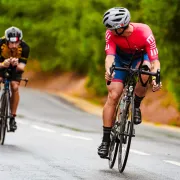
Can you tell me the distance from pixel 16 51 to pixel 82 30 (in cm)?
2462

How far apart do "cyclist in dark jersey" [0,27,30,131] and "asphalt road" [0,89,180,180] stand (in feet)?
2.78

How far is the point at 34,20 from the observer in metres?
56.3

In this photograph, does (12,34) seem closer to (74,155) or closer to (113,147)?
(74,155)

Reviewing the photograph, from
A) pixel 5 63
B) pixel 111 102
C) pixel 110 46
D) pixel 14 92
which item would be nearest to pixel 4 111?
pixel 14 92

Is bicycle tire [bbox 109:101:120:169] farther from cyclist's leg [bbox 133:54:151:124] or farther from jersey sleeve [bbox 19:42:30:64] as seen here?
jersey sleeve [bbox 19:42:30:64]

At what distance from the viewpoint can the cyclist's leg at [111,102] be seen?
10.5 m

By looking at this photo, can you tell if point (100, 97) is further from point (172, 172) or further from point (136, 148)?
point (172, 172)

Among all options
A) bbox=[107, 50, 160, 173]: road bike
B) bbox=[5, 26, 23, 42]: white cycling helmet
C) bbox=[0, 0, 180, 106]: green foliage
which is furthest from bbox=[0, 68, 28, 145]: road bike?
bbox=[0, 0, 180, 106]: green foliage

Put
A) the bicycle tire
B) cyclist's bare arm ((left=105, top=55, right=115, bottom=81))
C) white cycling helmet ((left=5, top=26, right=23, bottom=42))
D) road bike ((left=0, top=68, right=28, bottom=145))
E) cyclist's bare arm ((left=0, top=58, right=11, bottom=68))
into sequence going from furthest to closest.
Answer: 1. road bike ((left=0, top=68, right=28, bottom=145))
2. cyclist's bare arm ((left=0, top=58, right=11, bottom=68))
3. white cycling helmet ((left=5, top=26, right=23, bottom=42))
4. the bicycle tire
5. cyclist's bare arm ((left=105, top=55, right=115, bottom=81))

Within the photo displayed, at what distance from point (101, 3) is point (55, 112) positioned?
25.0ft

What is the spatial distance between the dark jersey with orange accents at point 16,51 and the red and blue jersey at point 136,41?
380 cm

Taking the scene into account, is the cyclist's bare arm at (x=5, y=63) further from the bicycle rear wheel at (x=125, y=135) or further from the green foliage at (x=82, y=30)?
the green foliage at (x=82, y=30)

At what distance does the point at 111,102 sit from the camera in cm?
1059

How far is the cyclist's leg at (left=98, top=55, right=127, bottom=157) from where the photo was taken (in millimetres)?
10461
